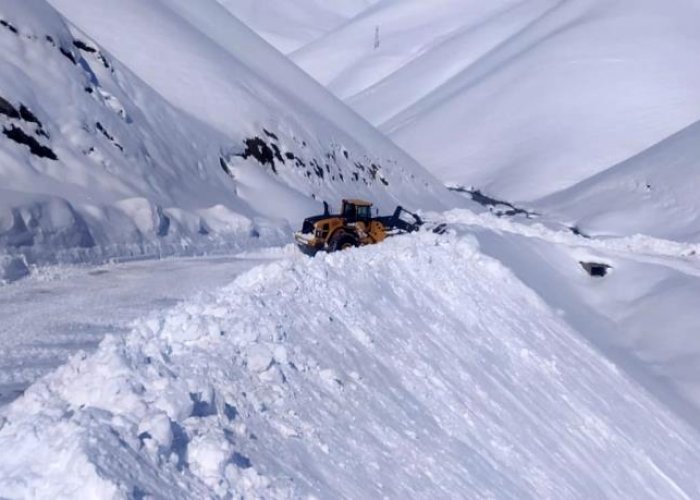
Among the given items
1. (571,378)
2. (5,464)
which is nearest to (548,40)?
(571,378)

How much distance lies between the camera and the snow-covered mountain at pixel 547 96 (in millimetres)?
56781

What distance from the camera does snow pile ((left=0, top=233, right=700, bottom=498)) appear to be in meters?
6.51

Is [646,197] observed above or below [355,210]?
above

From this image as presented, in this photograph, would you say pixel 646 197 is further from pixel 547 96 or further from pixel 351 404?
pixel 351 404

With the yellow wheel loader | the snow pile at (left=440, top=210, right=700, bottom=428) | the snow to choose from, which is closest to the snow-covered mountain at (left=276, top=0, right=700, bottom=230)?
the snow pile at (left=440, top=210, right=700, bottom=428)

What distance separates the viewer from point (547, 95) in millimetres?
65375

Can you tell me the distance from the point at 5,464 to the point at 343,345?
4779mm

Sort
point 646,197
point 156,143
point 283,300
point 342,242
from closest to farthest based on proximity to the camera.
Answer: point 283,300
point 342,242
point 156,143
point 646,197

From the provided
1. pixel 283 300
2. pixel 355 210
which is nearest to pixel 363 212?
pixel 355 210

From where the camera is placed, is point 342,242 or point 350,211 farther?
point 350,211

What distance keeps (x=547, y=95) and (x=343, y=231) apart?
4717 centimetres

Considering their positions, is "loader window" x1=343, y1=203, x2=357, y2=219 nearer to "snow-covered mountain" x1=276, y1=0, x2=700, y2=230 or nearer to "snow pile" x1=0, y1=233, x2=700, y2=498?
"snow pile" x1=0, y1=233, x2=700, y2=498

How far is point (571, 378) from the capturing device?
1530 centimetres

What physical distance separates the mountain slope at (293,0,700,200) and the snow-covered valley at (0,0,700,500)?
3.43 m
